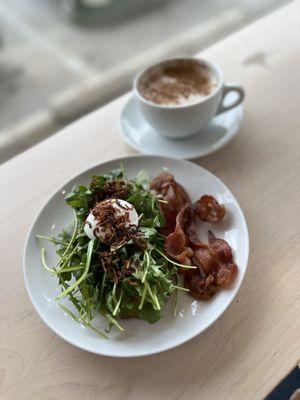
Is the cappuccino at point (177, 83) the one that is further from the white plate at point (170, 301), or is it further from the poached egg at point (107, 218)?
the poached egg at point (107, 218)

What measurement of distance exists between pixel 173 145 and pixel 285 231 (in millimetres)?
316

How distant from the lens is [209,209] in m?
0.77

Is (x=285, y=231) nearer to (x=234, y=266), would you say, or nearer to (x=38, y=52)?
(x=234, y=266)

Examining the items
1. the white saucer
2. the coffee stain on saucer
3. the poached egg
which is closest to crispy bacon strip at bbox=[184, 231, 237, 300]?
the poached egg

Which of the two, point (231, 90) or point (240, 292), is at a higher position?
point (231, 90)

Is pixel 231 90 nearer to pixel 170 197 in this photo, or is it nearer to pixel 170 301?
pixel 170 197

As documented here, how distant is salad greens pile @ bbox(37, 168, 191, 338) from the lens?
0.65 metres

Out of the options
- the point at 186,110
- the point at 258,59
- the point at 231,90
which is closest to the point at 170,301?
the point at 186,110

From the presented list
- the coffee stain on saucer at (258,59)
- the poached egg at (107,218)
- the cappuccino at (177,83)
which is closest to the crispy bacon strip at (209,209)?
the poached egg at (107,218)

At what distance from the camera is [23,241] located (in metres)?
0.84

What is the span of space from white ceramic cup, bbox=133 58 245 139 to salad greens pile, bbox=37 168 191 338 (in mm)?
220

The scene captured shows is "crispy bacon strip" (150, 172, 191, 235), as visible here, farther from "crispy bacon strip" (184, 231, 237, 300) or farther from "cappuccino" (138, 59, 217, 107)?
"cappuccino" (138, 59, 217, 107)

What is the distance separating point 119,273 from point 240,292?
0.67ft

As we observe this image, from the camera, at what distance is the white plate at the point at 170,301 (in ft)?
2.07
